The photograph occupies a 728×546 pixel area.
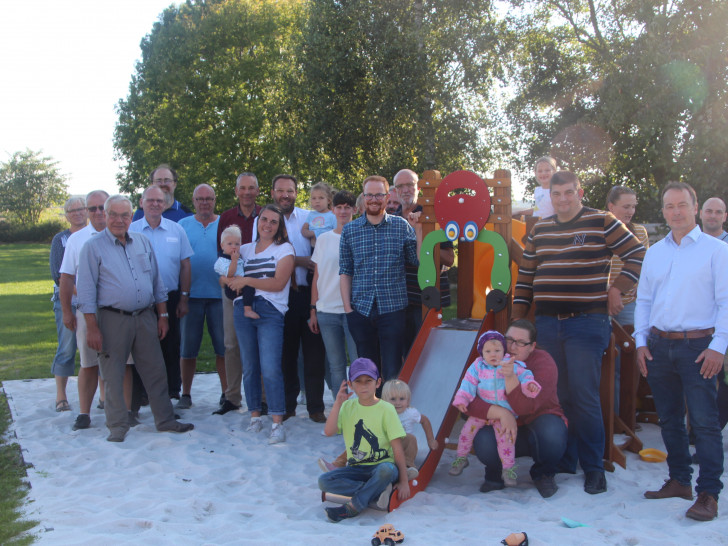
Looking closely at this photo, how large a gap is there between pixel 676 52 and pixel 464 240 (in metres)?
10.1

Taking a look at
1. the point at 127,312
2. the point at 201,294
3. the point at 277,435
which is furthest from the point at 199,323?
the point at 277,435

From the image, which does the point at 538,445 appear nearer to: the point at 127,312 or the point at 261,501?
the point at 261,501

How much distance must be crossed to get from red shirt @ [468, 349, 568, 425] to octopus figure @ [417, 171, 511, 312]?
0.80 meters

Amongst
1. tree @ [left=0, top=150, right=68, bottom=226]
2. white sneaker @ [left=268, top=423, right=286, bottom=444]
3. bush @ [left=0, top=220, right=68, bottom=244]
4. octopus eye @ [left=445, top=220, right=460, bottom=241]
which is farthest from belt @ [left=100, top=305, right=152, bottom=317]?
tree @ [left=0, top=150, right=68, bottom=226]

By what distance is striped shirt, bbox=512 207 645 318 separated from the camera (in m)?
4.36

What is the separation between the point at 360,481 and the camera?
416cm

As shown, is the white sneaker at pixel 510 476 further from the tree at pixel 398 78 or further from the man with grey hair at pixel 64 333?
the tree at pixel 398 78

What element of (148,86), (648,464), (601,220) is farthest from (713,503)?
(148,86)

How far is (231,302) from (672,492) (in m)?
4.07

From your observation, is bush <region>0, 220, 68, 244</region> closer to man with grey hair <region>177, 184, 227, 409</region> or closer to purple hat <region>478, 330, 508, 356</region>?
man with grey hair <region>177, 184, 227, 409</region>

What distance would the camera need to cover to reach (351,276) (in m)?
5.57

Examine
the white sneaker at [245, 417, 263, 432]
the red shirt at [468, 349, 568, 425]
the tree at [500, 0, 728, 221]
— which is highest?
the tree at [500, 0, 728, 221]

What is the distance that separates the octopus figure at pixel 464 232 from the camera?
5.21m

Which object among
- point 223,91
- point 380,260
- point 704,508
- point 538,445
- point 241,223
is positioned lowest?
point 704,508
